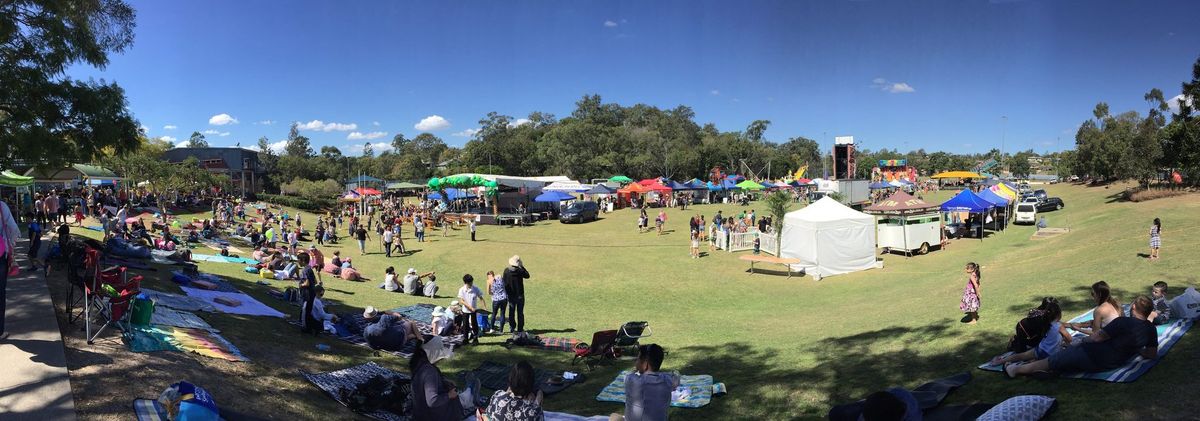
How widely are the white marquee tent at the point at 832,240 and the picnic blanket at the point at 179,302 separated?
1488 centimetres

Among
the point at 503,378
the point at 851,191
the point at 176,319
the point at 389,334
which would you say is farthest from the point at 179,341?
the point at 851,191

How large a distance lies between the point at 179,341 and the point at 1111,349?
9766mm

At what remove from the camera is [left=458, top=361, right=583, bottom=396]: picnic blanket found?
7375mm

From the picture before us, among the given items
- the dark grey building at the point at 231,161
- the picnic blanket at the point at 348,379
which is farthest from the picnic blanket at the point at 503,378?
the dark grey building at the point at 231,161

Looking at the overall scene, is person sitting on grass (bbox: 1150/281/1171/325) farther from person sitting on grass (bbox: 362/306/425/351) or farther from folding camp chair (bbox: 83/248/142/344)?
Answer: folding camp chair (bbox: 83/248/142/344)

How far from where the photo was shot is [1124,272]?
11.3 m

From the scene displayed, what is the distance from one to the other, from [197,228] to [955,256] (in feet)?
98.4

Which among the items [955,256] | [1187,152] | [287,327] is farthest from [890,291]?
[1187,152]

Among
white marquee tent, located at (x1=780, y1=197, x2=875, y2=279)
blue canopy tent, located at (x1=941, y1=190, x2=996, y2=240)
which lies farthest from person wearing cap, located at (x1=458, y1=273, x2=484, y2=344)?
blue canopy tent, located at (x1=941, y1=190, x2=996, y2=240)

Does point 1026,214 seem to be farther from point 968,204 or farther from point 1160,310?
point 1160,310

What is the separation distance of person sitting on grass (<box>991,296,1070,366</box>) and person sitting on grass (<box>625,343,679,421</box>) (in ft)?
14.2

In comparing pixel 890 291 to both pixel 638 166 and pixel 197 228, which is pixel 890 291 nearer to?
pixel 197 228

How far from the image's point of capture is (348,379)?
22.6ft

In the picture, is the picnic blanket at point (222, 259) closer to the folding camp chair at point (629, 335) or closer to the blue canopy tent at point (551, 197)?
the folding camp chair at point (629, 335)
